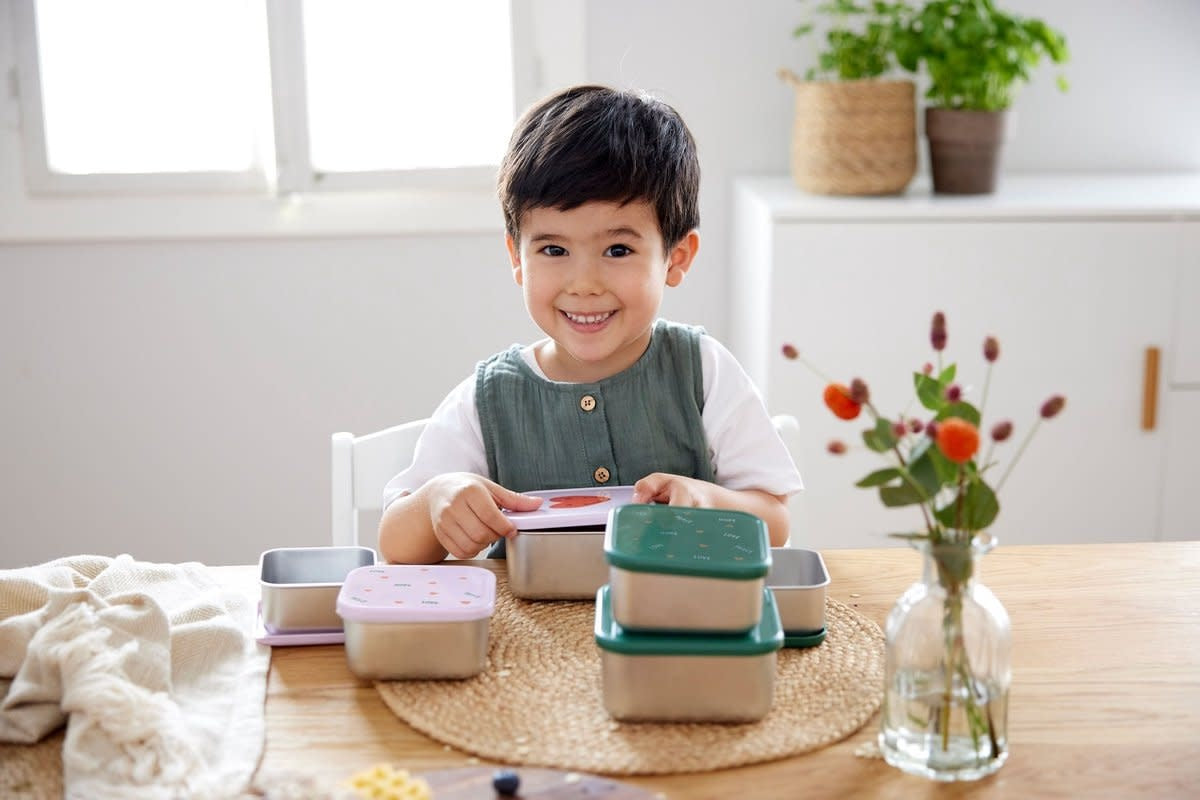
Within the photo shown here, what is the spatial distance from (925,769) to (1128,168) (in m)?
2.07

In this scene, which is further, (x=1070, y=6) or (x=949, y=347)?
(x=1070, y=6)

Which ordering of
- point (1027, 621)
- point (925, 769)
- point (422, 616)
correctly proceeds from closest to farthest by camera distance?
point (925, 769) < point (422, 616) < point (1027, 621)

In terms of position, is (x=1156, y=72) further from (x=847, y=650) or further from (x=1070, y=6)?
(x=847, y=650)

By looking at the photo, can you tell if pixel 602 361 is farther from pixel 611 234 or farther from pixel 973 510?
pixel 973 510

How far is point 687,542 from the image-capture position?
3.17 ft

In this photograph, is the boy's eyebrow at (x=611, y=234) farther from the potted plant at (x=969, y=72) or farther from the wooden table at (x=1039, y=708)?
the potted plant at (x=969, y=72)

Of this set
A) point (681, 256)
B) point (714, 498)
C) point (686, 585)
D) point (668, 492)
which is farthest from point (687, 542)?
point (681, 256)

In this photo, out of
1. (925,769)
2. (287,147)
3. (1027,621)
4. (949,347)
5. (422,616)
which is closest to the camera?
(925,769)

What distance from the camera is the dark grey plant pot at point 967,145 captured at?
2.32m

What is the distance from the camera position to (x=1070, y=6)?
2578 millimetres

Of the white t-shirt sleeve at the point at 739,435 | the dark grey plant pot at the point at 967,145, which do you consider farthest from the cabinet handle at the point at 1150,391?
the white t-shirt sleeve at the point at 739,435

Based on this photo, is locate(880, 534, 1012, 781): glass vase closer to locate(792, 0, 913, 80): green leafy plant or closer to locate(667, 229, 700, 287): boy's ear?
locate(667, 229, 700, 287): boy's ear

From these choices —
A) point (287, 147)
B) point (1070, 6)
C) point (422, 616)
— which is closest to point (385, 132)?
point (287, 147)

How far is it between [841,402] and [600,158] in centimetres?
60
